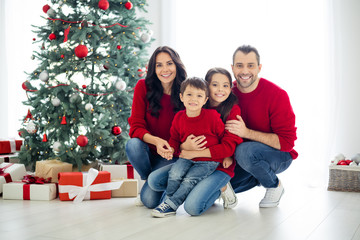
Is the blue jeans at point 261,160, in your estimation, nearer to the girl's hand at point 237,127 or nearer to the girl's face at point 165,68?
the girl's hand at point 237,127

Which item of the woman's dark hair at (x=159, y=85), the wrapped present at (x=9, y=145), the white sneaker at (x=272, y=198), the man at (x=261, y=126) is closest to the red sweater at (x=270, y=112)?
the man at (x=261, y=126)

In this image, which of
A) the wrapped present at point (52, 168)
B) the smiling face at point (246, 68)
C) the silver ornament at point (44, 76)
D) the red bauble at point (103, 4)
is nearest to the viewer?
the smiling face at point (246, 68)

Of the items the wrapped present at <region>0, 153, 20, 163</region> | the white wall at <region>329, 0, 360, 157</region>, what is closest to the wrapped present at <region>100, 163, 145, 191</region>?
the wrapped present at <region>0, 153, 20, 163</region>

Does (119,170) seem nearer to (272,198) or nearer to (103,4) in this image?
(272,198)

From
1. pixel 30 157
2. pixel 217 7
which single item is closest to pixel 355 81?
pixel 217 7

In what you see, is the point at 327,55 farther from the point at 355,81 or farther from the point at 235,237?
the point at 235,237

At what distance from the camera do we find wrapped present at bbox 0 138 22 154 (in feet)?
12.5

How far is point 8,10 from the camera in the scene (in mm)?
5266

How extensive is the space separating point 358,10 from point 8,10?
14.0ft

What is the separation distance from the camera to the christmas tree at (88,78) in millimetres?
3205

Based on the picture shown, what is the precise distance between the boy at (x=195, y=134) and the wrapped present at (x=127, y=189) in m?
0.63

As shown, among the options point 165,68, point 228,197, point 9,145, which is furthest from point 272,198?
point 9,145

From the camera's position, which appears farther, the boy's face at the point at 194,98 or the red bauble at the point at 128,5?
the red bauble at the point at 128,5

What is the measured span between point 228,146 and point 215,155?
10 cm
